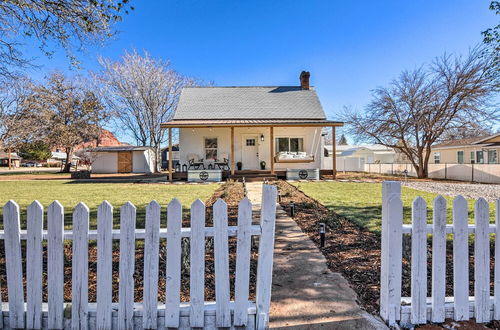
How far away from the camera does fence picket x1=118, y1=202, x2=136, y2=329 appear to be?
1789 millimetres

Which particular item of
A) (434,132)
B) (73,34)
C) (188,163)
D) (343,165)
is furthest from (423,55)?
(73,34)

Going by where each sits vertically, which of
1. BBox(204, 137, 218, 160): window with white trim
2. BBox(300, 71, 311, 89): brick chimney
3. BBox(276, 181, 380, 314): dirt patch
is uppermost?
BBox(300, 71, 311, 89): brick chimney

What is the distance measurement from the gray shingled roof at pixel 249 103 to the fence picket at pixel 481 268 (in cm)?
1559

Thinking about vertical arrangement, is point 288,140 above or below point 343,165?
above

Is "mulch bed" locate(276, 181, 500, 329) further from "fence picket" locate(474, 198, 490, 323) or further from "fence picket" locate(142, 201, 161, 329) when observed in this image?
"fence picket" locate(142, 201, 161, 329)

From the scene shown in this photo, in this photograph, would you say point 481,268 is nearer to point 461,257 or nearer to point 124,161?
point 461,257

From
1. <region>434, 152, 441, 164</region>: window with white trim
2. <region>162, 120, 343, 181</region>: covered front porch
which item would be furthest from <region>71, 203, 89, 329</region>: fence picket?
<region>434, 152, 441, 164</region>: window with white trim

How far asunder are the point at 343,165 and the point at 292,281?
26248 mm

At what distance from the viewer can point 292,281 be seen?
8.57ft

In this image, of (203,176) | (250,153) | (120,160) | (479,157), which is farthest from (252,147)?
(479,157)

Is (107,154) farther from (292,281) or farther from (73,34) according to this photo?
(292,281)

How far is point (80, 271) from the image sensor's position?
71.6 inches

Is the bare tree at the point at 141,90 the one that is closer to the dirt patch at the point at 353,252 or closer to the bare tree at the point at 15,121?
the bare tree at the point at 15,121

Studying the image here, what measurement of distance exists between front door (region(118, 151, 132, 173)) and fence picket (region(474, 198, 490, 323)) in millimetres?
27306
